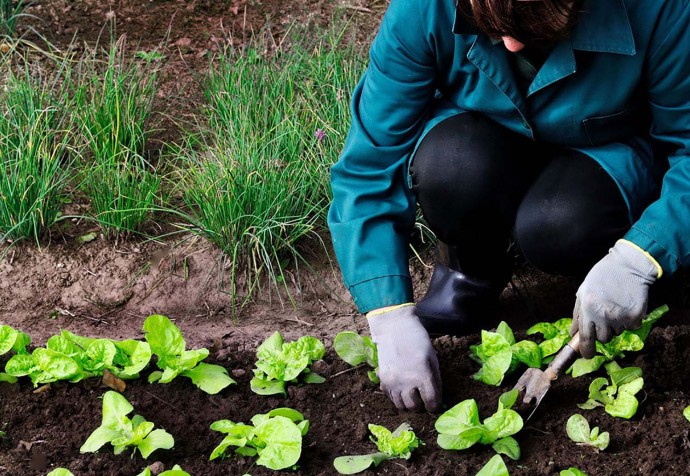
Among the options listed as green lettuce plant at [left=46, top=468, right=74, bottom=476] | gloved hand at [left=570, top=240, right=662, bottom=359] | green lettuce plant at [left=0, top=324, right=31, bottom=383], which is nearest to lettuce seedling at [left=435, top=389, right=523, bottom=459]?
gloved hand at [left=570, top=240, right=662, bottom=359]

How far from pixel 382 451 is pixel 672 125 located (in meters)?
0.95

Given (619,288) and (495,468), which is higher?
(619,288)

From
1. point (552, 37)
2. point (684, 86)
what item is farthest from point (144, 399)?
point (684, 86)

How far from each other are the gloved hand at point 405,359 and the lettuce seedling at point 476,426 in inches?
3.4

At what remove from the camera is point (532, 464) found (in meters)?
1.98

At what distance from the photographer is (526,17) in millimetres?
1747

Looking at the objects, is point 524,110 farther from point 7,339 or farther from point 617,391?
point 7,339

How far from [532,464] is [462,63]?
88cm

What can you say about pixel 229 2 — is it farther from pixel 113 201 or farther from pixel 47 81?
pixel 113 201

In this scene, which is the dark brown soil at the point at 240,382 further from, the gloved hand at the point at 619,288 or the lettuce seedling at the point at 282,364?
the gloved hand at the point at 619,288

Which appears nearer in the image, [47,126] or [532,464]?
[532,464]

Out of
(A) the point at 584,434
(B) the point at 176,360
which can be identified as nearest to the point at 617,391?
(A) the point at 584,434

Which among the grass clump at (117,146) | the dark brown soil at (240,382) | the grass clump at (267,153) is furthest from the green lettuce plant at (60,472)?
the grass clump at (117,146)

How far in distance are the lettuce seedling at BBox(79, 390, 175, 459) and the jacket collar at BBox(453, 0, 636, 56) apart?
3.56 ft
